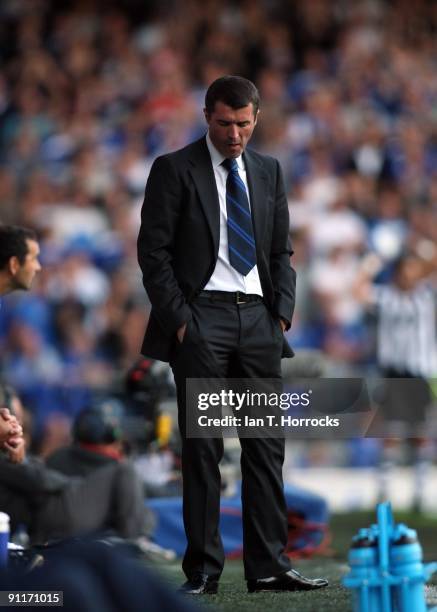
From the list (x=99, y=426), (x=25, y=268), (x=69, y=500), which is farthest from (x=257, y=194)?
(x=99, y=426)

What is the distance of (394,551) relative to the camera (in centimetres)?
372

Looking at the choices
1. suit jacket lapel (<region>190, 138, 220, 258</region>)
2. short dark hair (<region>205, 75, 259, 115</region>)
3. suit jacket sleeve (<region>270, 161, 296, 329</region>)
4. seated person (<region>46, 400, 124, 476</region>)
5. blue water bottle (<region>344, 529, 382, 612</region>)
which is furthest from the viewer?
Result: seated person (<region>46, 400, 124, 476</region>)

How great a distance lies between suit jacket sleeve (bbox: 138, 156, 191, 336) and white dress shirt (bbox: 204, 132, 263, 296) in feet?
0.48

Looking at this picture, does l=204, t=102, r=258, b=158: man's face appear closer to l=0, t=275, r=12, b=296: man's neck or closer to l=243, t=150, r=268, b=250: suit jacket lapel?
l=243, t=150, r=268, b=250: suit jacket lapel

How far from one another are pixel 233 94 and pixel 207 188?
1.17ft

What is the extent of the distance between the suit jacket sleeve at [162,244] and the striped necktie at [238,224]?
186mm

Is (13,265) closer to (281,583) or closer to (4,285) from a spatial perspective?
(4,285)

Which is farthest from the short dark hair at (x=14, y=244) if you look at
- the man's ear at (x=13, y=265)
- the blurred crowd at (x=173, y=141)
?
the blurred crowd at (x=173, y=141)

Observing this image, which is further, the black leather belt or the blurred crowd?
the blurred crowd

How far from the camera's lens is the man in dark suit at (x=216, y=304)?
466 centimetres

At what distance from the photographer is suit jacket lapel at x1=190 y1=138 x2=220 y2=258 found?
4.71 meters

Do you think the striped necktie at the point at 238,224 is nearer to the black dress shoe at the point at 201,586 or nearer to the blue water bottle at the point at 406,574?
the black dress shoe at the point at 201,586

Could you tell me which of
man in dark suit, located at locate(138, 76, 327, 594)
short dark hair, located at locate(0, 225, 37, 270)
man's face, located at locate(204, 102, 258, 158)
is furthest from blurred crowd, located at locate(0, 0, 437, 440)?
man's face, located at locate(204, 102, 258, 158)

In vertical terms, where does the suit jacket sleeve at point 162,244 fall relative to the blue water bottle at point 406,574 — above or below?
above
